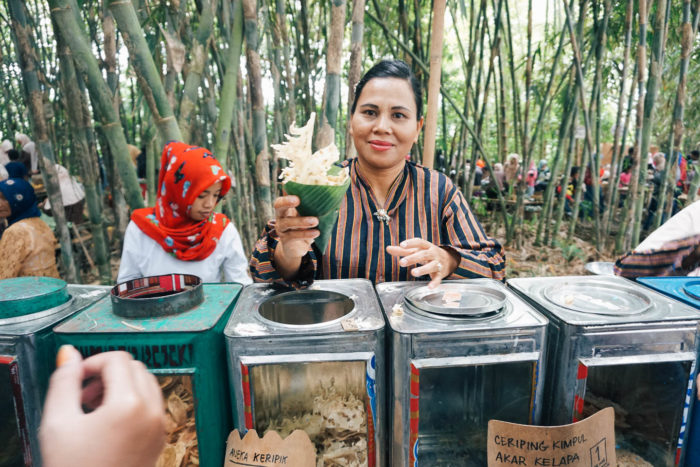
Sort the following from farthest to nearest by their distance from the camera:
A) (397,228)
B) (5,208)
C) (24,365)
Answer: (5,208) < (397,228) < (24,365)

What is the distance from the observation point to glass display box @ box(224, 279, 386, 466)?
705mm

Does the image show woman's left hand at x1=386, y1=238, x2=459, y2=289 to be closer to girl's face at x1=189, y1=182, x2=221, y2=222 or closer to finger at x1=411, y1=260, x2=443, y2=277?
finger at x1=411, y1=260, x2=443, y2=277

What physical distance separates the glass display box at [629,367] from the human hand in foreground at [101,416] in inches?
27.8

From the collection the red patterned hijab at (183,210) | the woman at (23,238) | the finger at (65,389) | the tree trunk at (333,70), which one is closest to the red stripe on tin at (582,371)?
the finger at (65,389)

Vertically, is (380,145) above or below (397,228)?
above

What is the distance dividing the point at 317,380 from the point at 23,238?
2846 millimetres

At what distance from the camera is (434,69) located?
164 cm

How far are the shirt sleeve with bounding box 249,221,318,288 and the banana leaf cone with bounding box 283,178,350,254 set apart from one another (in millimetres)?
171

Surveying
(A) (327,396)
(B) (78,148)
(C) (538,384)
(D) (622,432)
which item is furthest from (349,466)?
(B) (78,148)

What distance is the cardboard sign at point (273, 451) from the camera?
0.71 meters

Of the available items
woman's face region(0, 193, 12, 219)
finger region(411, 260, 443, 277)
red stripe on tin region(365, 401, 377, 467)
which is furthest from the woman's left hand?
woman's face region(0, 193, 12, 219)

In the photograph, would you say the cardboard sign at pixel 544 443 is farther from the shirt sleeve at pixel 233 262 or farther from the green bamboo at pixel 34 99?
the green bamboo at pixel 34 99

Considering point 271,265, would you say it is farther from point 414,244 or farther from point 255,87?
point 255,87

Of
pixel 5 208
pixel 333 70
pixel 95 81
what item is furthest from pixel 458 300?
pixel 5 208
